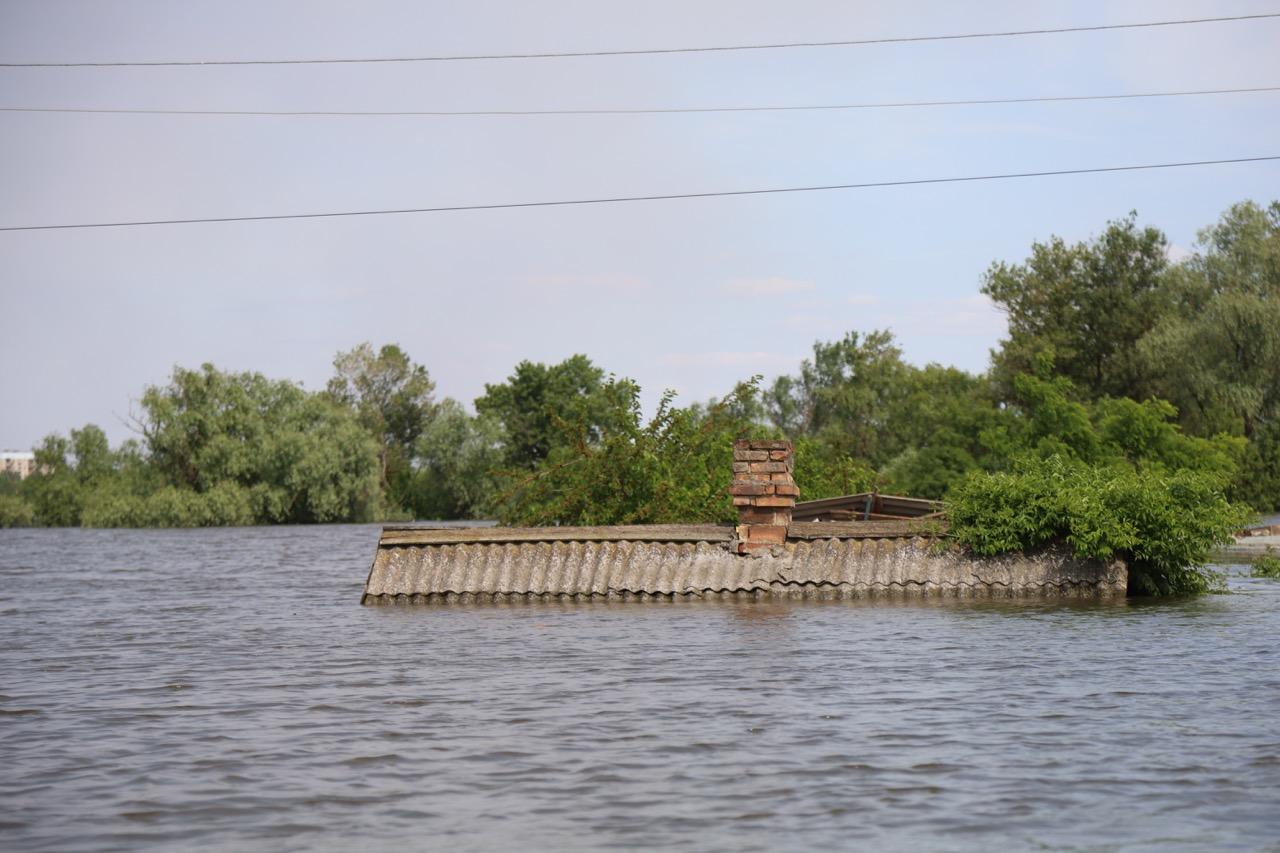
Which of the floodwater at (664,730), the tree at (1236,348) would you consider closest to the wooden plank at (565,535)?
the floodwater at (664,730)

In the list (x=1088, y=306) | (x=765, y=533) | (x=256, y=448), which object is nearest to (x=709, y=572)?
(x=765, y=533)

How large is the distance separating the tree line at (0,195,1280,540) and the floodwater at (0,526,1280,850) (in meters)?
6.74

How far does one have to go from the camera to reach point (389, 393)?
13375cm

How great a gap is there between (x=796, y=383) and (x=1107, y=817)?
113 m

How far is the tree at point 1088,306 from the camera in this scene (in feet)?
235

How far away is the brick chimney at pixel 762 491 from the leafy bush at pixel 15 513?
8429 cm

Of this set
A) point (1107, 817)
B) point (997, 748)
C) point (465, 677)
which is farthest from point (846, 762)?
point (465, 677)

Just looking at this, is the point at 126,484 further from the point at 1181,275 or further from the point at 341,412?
the point at 1181,275

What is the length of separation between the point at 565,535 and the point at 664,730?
12250mm

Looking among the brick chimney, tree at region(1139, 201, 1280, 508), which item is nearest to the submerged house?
the brick chimney

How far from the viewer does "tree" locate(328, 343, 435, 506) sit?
131625 mm

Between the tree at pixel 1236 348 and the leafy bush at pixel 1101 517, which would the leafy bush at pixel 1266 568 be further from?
the tree at pixel 1236 348

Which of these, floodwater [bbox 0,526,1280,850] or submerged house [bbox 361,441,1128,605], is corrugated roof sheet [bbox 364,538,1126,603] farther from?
floodwater [bbox 0,526,1280,850]

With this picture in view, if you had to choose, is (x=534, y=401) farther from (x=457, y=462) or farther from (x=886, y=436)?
(x=886, y=436)
